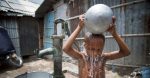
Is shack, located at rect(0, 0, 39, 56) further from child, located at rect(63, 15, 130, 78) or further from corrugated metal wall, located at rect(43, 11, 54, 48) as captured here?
child, located at rect(63, 15, 130, 78)

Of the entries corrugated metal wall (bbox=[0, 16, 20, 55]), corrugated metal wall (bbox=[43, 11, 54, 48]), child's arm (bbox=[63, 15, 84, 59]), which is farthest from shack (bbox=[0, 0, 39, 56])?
child's arm (bbox=[63, 15, 84, 59])

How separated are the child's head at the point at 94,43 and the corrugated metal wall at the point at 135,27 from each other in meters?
4.32

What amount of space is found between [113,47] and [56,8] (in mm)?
5256

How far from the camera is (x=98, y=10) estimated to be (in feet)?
6.98

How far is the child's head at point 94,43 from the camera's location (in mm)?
2338

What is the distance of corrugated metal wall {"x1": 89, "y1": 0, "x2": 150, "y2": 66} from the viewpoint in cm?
634

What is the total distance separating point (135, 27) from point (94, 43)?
15.3 ft

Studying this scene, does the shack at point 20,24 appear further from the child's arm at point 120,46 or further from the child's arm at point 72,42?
the child's arm at point 120,46

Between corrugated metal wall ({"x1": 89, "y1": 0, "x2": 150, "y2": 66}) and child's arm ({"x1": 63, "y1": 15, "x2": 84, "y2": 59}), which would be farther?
corrugated metal wall ({"x1": 89, "y1": 0, "x2": 150, "y2": 66})

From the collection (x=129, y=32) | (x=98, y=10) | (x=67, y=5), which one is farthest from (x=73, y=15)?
(x=98, y=10)

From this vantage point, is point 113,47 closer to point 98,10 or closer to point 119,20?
point 119,20

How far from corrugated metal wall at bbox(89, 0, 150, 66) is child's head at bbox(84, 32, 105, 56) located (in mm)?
4324

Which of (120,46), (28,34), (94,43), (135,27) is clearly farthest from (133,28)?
(28,34)

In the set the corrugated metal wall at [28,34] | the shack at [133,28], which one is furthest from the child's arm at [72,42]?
the corrugated metal wall at [28,34]
